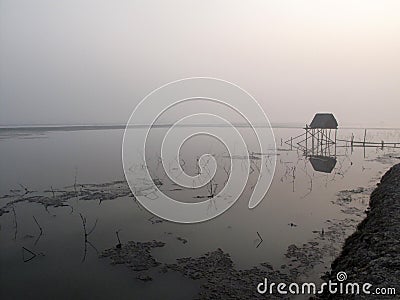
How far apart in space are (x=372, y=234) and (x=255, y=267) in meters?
2.69

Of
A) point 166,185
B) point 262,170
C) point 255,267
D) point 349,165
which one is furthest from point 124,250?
point 349,165

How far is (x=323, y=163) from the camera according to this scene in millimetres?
22109

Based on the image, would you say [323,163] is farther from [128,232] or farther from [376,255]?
[376,255]

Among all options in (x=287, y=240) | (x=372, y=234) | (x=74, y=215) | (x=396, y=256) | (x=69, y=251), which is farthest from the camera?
(x=74, y=215)

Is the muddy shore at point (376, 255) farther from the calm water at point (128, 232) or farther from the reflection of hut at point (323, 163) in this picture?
the reflection of hut at point (323, 163)

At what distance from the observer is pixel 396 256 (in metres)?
5.57

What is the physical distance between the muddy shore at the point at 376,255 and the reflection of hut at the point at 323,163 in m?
10.8

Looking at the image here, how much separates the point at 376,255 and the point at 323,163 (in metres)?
17.1

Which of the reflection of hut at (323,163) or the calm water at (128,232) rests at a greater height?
the reflection of hut at (323,163)

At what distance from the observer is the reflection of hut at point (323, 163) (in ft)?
64.4

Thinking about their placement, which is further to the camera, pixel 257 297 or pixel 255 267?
pixel 255 267

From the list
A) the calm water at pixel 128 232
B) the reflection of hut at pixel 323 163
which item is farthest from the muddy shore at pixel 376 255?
the reflection of hut at pixel 323 163

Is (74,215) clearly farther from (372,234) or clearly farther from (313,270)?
(372,234)

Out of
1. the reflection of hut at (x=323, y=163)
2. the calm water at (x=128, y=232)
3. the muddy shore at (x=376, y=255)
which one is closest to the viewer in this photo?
the muddy shore at (x=376, y=255)
